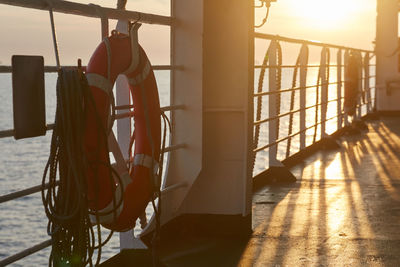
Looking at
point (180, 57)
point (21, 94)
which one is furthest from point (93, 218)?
point (180, 57)

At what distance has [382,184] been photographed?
14.5 feet

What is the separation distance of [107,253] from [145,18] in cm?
2344

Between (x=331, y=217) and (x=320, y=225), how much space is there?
19 centimetres

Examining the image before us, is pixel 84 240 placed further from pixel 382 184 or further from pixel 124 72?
pixel 382 184

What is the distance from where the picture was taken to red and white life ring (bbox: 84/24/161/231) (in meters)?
1.91

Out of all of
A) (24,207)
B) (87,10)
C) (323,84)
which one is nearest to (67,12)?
(87,10)

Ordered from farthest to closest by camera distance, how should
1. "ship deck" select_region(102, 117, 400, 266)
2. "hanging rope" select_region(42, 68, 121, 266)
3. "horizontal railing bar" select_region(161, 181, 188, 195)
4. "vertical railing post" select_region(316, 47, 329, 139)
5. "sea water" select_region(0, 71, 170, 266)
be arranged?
1. "sea water" select_region(0, 71, 170, 266)
2. "vertical railing post" select_region(316, 47, 329, 139)
3. "horizontal railing bar" select_region(161, 181, 188, 195)
4. "ship deck" select_region(102, 117, 400, 266)
5. "hanging rope" select_region(42, 68, 121, 266)

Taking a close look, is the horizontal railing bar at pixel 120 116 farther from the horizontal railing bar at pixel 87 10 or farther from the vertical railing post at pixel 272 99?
the vertical railing post at pixel 272 99

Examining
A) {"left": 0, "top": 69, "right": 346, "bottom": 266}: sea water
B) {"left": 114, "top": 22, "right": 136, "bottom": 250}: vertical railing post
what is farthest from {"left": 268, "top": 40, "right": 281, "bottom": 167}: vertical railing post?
{"left": 0, "top": 69, "right": 346, "bottom": 266}: sea water

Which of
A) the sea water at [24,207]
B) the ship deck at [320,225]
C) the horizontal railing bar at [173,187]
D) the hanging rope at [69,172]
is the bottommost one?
the sea water at [24,207]

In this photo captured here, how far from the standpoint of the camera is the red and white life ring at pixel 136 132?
1.91 metres

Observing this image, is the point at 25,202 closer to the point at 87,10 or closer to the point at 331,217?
the point at 331,217

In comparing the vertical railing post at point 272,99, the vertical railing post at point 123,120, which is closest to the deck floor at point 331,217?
the vertical railing post at point 272,99

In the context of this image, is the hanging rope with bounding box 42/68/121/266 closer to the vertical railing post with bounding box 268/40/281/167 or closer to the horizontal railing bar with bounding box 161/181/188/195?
the horizontal railing bar with bounding box 161/181/188/195
